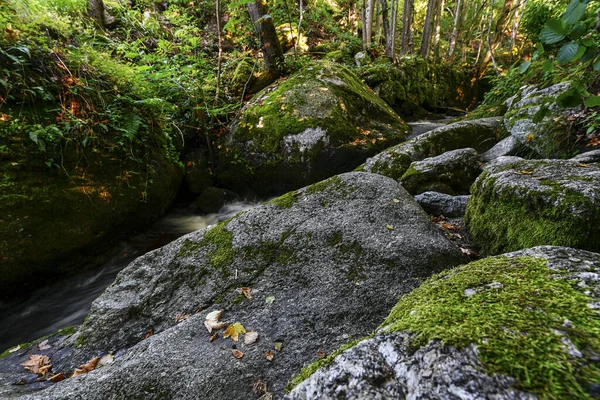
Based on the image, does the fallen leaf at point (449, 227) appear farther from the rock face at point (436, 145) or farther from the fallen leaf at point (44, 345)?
the fallen leaf at point (44, 345)

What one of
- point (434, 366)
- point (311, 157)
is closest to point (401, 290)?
point (434, 366)

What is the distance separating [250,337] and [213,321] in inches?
15.7

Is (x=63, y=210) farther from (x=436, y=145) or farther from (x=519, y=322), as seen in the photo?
(x=436, y=145)

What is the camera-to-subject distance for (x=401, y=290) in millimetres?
2463

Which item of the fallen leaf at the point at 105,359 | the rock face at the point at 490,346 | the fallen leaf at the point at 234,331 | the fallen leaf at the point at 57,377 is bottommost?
the fallen leaf at the point at 57,377

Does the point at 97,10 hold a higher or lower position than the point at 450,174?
higher

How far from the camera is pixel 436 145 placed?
6.42m

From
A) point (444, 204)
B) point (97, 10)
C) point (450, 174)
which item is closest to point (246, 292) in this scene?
point (444, 204)

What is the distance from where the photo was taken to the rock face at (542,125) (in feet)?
15.4

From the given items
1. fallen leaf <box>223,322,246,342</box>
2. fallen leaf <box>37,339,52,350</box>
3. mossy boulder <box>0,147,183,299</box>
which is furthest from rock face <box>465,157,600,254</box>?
mossy boulder <box>0,147,183,299</box>

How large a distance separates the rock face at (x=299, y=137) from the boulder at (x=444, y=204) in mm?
2792

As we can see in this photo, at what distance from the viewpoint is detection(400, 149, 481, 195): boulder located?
509cm

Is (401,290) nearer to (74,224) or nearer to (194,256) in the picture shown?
(194,256)

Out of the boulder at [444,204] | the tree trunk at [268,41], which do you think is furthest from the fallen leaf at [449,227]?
the tree trunk at [268,41]
